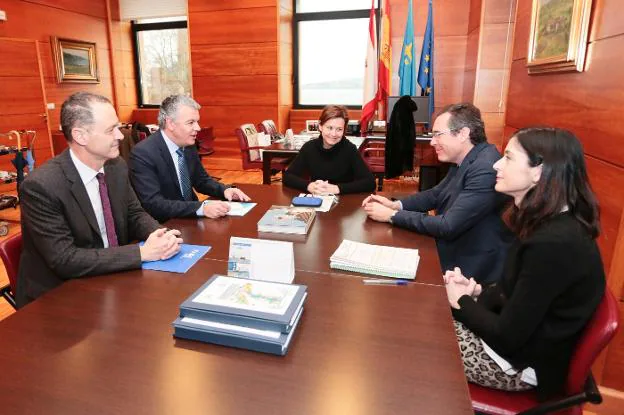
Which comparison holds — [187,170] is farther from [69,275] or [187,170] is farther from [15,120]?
[15,120]

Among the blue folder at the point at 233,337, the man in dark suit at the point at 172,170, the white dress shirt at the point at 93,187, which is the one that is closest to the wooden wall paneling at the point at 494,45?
the man in dark suit at the point at 172,170

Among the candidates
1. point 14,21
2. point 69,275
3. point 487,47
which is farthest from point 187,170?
point 14,21

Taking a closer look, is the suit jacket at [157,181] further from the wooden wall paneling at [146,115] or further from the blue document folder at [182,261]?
the wooden wall paneling at [146,115]

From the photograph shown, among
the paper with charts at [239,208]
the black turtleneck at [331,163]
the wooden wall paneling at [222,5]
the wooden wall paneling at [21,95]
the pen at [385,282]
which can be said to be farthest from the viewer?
the wooden wall paneling at [222,5]

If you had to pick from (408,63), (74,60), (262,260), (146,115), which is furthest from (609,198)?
(146,115)

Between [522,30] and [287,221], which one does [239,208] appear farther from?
[522,30]

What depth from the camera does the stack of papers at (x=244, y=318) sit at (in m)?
1.00

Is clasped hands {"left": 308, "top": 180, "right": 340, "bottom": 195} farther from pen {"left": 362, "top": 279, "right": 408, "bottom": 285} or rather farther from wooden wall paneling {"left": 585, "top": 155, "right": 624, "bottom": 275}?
wooden wall paneling {"left": 585, "top": 155, "right": 624, "bottom": 275}

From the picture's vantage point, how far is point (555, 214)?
4.06 feet

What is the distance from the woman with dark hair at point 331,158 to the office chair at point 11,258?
1.53 m

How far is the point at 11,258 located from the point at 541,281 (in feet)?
5.81

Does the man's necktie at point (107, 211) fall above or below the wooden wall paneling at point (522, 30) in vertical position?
below

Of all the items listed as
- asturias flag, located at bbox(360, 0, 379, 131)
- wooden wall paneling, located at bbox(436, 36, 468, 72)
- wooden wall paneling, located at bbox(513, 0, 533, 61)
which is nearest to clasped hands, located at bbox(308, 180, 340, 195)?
wooden wall paneling, located at bbox(513, 0, 533, 61)

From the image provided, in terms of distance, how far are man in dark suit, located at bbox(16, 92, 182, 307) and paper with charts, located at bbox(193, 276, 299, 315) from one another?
0.45 meters
